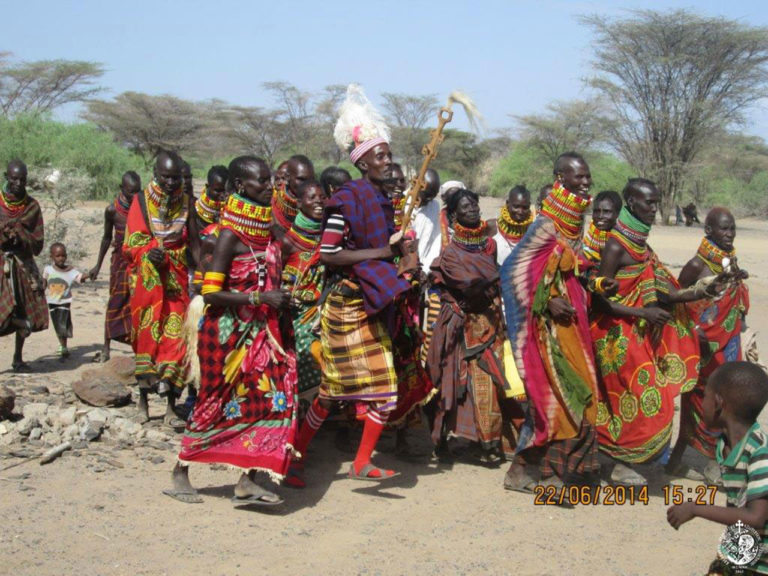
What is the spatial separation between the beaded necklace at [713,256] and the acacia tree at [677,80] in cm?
2922

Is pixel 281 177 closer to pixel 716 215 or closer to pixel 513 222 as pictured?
pixel 513 222

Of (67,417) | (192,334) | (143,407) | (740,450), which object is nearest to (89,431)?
(67,417)

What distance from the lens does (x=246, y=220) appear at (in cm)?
484

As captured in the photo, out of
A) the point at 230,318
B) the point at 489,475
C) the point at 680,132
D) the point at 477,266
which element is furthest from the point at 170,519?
the point at 680,132

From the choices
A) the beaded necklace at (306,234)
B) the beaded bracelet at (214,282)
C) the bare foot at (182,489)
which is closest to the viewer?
the beaded bracelet at (214,282)

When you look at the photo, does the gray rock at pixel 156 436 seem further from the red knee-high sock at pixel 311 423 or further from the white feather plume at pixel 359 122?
the white feather plume at pixel 359 122

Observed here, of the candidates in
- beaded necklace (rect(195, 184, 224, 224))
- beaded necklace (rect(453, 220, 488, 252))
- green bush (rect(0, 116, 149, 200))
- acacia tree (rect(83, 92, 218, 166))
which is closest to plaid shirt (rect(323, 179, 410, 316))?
beaded necklace (rect(453, 220, 488, 252))

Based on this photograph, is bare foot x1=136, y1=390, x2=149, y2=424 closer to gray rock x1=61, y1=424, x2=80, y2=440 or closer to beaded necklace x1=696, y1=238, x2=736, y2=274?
gray rock x1=61, y1=424, x2=80, y2=440

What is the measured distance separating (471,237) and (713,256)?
1586mm

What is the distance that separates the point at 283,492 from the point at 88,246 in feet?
46.8

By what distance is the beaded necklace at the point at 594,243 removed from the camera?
6.02m

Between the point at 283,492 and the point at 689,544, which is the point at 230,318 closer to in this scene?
the point at 283,492

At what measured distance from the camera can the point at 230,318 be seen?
4.90m
